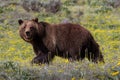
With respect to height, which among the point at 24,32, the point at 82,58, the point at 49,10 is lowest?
the point at 49,10

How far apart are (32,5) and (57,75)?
15.7 meters

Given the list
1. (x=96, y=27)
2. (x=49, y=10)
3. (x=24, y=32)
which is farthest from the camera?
(x=49, y=10)

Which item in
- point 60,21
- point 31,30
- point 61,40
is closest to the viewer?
point 31,30

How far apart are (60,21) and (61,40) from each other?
883 centimetres

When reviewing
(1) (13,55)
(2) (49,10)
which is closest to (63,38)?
(1) (13,55)

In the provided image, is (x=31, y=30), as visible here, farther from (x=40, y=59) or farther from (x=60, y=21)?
(x=60, y=21)

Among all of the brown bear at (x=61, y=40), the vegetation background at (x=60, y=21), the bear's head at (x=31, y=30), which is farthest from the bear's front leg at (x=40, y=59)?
the bear's head at (x=31, y=30)

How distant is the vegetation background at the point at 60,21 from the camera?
5.97m

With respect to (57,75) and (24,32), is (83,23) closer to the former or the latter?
(24,32)

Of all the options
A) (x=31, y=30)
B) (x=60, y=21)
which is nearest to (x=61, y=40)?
(x=31, y=30)

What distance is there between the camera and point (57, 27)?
9727 millimetres

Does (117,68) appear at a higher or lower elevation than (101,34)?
higher

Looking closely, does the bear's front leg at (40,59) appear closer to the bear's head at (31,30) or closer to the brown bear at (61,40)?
the brown bear at (61,40)

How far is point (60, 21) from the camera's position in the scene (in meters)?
18.4
